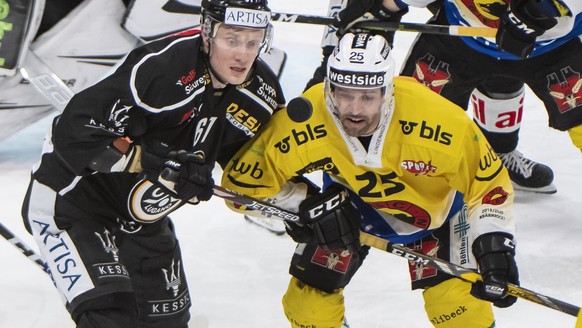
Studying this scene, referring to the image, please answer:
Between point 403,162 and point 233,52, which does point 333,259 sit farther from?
point 233,52

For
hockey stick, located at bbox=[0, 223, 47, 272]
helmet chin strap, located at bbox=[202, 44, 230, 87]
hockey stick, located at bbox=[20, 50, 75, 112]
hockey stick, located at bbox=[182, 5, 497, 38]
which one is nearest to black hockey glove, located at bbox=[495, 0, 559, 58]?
hockey stick, located at bbox=[182, 5, 497, 38]

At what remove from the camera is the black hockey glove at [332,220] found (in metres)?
3.11

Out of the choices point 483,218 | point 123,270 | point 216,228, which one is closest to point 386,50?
point 483,218

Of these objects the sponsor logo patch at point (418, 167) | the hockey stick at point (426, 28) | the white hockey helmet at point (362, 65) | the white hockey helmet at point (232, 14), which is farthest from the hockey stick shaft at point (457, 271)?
the hockey stick at point (426, 28)

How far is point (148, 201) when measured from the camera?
3.10 metres

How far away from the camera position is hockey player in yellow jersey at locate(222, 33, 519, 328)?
9.75 feet

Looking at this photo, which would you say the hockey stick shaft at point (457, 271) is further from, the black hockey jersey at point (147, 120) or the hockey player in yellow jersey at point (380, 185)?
the black hockey jersey at point (147, 120)

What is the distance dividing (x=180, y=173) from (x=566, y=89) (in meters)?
1.57

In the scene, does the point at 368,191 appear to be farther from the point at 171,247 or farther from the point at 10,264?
the point at 10,264

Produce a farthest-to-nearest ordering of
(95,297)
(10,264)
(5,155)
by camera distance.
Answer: (5,155)
(10,264)
(95,297)

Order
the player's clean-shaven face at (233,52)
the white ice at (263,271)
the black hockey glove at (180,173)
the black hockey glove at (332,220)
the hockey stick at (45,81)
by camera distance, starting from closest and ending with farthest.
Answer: the black hockey glove at (180,173)
the player's clean-shaven face at (233,52)
the black hockey glove at (332,220)
the white ice at (263,271)
the hockey stick at (45,81)

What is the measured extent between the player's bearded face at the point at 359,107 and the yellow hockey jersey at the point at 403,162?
57mm

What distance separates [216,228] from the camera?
438 centimetres

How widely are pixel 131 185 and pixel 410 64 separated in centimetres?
140
